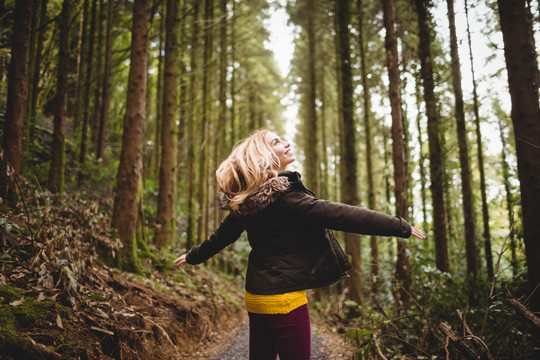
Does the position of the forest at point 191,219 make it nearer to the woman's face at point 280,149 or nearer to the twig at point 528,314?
the twig at point 528,314

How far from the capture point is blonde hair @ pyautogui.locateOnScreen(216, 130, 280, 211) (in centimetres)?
210

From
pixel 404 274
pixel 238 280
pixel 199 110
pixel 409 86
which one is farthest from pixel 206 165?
pixel 409 86

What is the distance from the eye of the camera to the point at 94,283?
13.1ft

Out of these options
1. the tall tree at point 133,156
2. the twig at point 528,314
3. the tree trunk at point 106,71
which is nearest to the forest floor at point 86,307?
the tall tree at point 133,156

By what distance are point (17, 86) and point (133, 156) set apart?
2.11 meters

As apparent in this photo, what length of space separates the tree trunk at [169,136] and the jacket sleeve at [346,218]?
299 inches

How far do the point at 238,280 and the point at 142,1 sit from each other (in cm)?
1141

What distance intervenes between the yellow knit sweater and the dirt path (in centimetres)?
328

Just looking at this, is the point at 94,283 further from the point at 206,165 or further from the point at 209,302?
the point at 206,165

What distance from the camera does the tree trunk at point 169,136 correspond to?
8.92 meters

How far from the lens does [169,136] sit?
30.0 feet

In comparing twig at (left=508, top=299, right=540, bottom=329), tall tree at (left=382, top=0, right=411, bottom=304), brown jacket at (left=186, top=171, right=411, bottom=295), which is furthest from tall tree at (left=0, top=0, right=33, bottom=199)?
twig at (left=508, top=299, right=540, bottom=329)

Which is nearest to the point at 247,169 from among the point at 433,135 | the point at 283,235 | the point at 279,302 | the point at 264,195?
the point at 264,195

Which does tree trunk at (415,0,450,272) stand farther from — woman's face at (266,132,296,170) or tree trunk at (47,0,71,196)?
tree trunk at (47,0,71,196)
